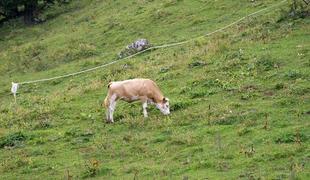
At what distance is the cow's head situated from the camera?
20.1 meters

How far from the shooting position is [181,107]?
2072cm

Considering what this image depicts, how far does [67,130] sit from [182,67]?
7577 millimetres

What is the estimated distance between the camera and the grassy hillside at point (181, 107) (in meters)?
15.3

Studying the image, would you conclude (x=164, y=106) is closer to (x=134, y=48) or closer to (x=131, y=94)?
(x=131, y=94)

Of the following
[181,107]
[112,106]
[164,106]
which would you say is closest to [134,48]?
[181,107]

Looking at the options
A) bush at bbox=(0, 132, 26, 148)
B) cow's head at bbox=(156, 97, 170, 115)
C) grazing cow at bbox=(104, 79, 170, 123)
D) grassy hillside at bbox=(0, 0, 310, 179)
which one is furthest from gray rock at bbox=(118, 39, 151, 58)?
bush at bbox=(0, 132, 26, 148)

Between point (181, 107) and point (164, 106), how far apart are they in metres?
0.82

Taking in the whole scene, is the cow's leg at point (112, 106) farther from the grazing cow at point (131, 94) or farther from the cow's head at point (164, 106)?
the cow's head at point (164, 106)

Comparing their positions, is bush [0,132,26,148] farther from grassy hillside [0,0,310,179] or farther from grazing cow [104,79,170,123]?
grazing cow [104,79,170,123]

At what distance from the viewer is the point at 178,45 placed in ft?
105

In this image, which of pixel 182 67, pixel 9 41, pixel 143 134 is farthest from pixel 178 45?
pixel 9 41

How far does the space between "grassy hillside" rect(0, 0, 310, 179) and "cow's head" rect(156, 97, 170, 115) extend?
0.97 ft

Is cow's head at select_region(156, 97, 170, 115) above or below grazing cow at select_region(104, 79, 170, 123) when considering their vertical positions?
below

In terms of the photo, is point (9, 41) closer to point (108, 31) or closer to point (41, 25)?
point (41, 25)
